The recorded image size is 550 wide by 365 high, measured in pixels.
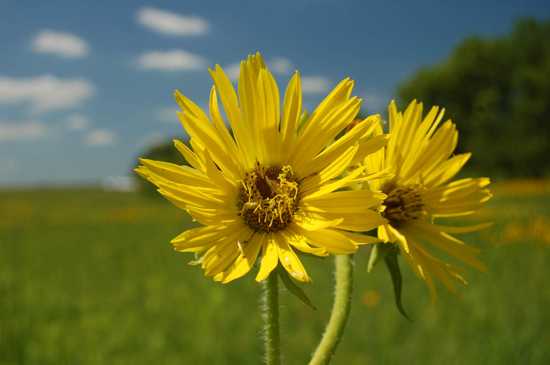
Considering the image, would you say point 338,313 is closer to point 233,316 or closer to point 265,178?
point 265,178

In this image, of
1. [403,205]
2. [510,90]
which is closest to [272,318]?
[403,205]

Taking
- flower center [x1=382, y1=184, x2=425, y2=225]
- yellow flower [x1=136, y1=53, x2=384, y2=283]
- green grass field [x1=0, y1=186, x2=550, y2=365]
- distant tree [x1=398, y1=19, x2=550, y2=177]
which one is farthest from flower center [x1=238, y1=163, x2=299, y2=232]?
distant tree [x1=398, y1=19, x2=550, y2=177]

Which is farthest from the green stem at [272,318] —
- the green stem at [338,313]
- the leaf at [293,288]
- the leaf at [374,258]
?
the leaf at [374,258]

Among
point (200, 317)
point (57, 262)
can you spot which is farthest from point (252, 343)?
point (57, 262)

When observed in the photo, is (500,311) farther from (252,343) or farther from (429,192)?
(429,192)

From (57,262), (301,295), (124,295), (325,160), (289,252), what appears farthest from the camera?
(57,262)

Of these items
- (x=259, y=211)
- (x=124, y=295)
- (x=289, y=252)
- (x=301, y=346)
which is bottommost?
(x=301, y=346)
